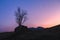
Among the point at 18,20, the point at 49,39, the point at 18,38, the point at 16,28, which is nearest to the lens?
the point at 49,39

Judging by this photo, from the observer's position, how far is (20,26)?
127 ft

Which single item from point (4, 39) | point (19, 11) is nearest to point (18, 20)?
point (19, 11)

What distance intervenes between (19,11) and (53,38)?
23.3m

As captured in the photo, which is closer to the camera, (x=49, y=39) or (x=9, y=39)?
(x=49, y=39)

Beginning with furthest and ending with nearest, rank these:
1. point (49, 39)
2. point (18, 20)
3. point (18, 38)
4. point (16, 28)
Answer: point (18, 20), point (16, 28), point (18, 38), point (49, 39)

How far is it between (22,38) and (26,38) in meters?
0.52

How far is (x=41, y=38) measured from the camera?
20.3m

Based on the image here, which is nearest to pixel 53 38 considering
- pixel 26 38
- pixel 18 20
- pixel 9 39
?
pixel 26 38

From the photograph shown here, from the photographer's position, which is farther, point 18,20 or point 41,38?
point 18,20

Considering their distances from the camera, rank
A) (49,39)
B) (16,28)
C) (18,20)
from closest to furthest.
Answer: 1. (49,39)
2. (16,28)
3. (18,20)

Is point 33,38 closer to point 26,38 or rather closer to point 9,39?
point 26,38

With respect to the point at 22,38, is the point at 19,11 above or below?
above

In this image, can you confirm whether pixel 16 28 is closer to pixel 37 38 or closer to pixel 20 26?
pixel 20 26

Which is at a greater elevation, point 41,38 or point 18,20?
point 18,20
